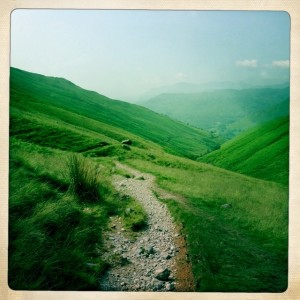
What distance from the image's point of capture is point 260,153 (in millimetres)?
4531

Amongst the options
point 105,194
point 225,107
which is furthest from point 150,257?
point 225,107

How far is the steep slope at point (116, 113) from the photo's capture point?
4559 mm

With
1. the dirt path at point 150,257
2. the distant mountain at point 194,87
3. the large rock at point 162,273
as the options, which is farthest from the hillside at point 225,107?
the large rock at point 162,273

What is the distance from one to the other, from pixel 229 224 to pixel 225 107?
1620 millimetres

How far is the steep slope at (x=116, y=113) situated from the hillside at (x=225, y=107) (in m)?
0.14

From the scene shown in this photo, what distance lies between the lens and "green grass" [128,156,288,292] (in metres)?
3.98

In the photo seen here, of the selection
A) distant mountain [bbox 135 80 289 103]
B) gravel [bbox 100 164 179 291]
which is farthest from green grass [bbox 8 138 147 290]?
distant mountain [bbox 135 80 289 103]

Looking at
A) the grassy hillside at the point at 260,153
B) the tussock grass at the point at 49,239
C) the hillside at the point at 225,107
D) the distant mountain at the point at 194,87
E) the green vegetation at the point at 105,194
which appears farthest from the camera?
the distant mountain at the point at 194,87

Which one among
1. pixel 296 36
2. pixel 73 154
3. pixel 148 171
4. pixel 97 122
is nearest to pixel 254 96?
pixel 296 36

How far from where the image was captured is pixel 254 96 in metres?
4.55

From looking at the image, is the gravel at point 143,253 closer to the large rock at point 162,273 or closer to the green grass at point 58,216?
the large rock at point 162,273

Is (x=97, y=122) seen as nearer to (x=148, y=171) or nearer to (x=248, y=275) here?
(x=148, y=171)

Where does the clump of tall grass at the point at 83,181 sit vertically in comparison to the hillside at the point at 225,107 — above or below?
below

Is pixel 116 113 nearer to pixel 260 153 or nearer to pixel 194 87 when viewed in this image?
pixel 194 87
